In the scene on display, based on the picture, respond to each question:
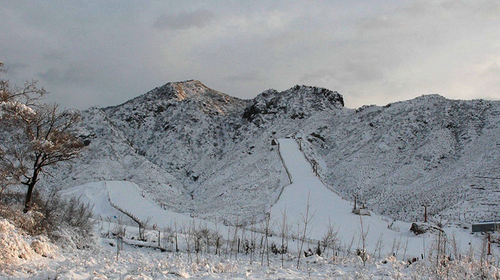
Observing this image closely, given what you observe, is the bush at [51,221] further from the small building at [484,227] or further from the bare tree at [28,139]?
the small building at [484,227]

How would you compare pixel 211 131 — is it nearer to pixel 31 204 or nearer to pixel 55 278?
pixel 31 204

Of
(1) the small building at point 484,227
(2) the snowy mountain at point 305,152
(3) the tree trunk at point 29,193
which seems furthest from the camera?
(2) the snowy mountain at point 305,152

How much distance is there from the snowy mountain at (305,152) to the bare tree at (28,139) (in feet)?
49.5

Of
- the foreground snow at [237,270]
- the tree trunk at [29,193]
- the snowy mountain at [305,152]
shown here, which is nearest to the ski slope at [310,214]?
the foreground snow at [237,270]

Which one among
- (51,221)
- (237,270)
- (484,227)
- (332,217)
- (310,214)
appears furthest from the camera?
(310,214)

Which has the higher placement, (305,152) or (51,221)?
(305,152)

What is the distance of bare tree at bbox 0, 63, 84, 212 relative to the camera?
12305 millimetres

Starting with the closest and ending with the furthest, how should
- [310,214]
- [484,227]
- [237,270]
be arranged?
[237,270] < [484,227] < [310,214]

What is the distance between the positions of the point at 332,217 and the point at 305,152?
2238cm

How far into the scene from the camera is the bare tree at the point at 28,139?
1230cm

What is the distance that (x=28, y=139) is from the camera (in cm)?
1354

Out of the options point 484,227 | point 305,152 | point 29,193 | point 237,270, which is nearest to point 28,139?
point 29,193

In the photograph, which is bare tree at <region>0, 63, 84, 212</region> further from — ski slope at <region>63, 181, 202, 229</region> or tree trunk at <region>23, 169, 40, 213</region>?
ski slope at <region>63, 181, 202, 229</region>

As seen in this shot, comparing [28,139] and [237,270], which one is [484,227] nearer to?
[237,270]
